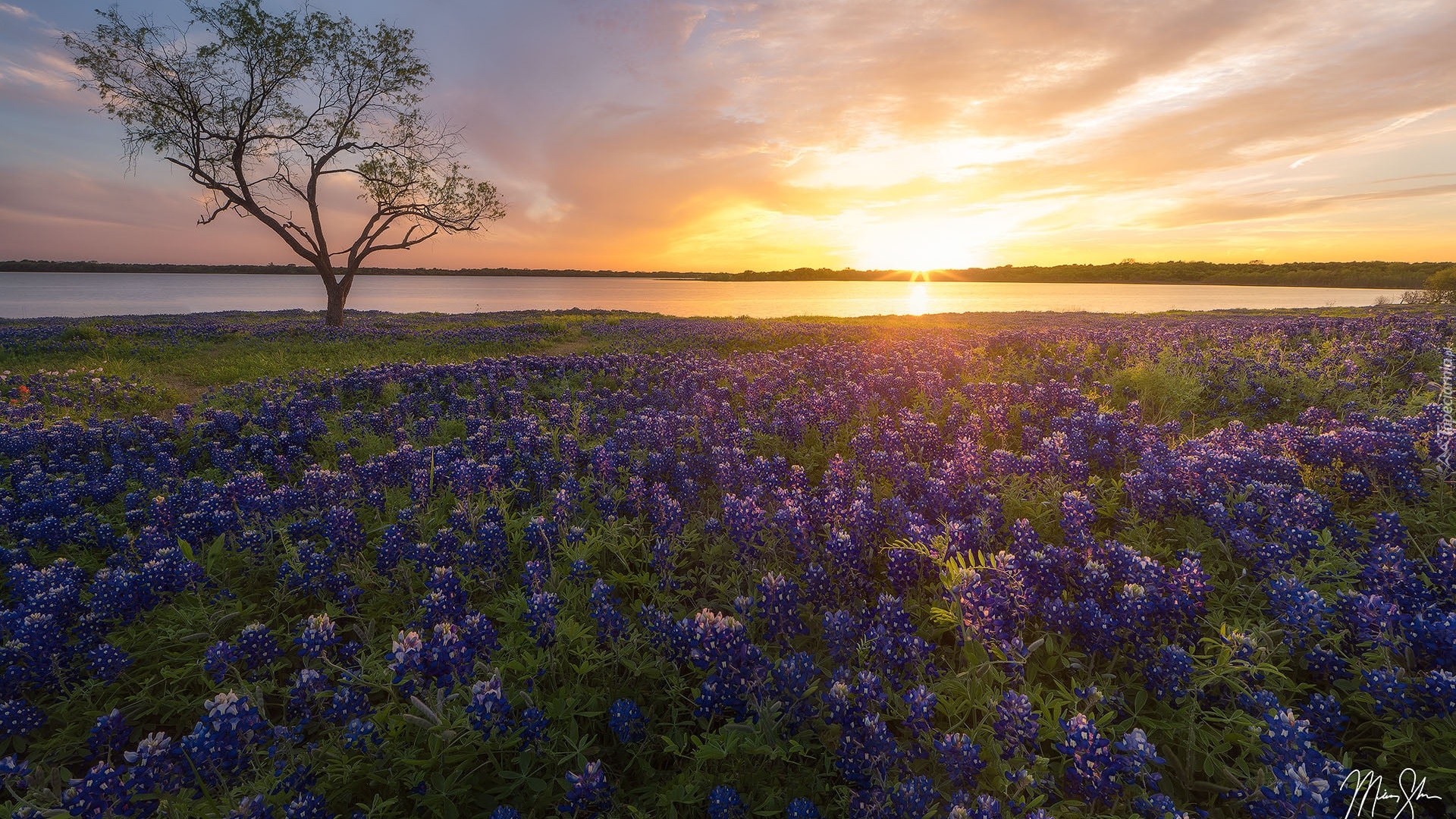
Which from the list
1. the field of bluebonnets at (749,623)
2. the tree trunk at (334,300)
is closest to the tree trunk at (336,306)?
the tree trunk at (334,300)

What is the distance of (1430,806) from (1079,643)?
47.7 inches

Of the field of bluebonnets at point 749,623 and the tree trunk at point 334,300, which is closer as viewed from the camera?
the field of bluebonnets at point 749,623

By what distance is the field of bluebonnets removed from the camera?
2.32 m

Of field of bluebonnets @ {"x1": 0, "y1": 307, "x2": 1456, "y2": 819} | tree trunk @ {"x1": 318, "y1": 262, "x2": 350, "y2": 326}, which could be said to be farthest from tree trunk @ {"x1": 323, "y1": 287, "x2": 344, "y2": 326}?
field of bluebonnets @ {"x1": 0, "y1": 307, "x2": 1456, "y2": 819}

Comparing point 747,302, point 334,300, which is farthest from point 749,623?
point 747,302

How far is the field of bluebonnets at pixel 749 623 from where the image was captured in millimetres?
2322

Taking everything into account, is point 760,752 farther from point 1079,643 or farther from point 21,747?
point 21,747

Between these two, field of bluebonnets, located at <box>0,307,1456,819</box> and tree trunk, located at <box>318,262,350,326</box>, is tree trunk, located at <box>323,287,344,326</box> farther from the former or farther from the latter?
field of bluebonnets, located at <box>0,307,1456,819</box>

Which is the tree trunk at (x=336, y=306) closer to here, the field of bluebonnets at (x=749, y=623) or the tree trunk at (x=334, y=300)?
the tree trunk at (x=334, y=300)

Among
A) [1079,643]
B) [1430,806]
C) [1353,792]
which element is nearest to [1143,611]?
[1079,643]

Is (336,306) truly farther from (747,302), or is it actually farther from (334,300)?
(747,302)

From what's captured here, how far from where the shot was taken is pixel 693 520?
15.3ft

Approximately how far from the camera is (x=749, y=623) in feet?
10.8

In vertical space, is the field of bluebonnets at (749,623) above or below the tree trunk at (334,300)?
below
